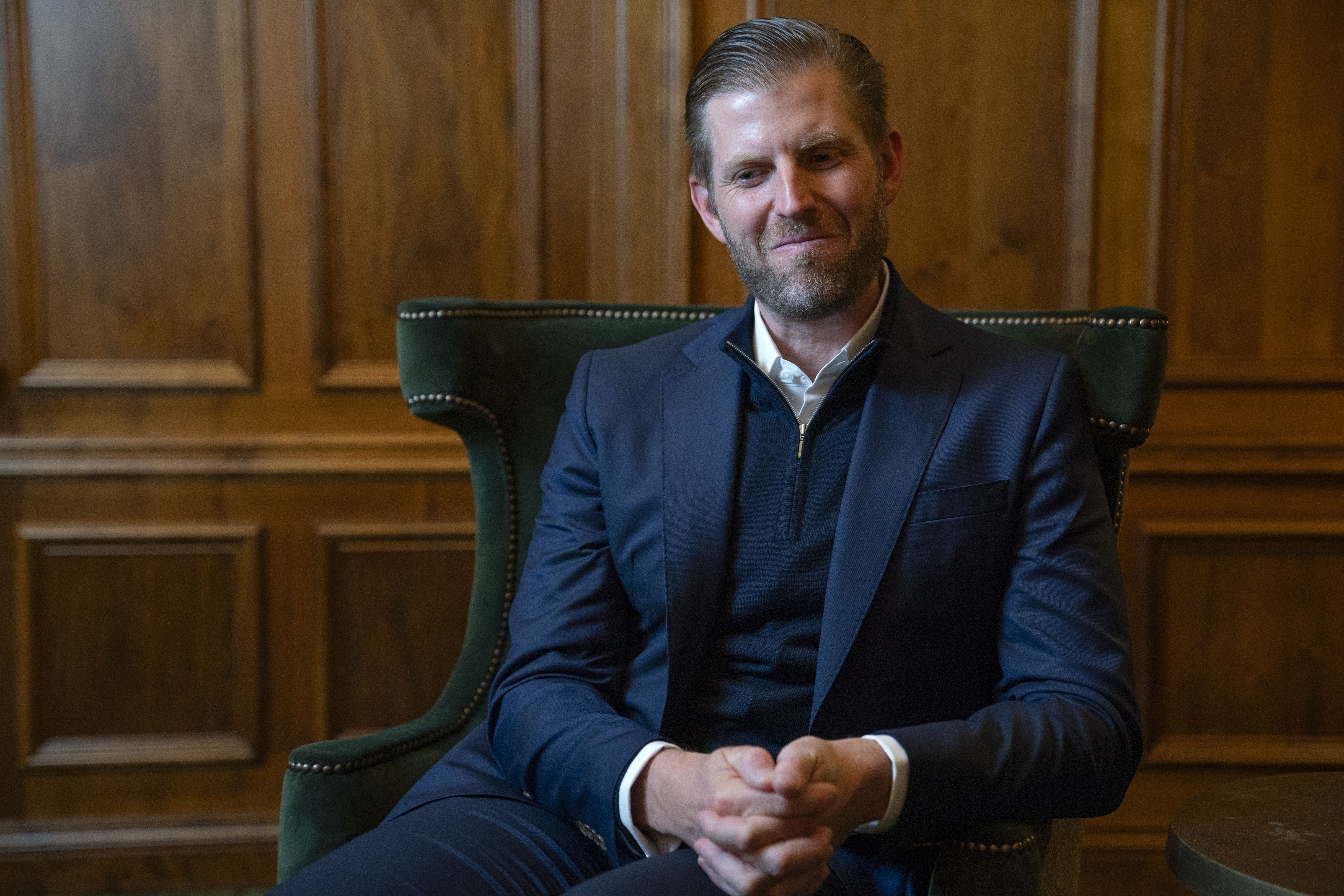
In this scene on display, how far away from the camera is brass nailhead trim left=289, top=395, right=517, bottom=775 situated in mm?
1382

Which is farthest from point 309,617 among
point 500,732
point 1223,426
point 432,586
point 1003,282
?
point 1223,426

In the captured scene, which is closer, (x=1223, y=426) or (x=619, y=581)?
(x=619, y=581)

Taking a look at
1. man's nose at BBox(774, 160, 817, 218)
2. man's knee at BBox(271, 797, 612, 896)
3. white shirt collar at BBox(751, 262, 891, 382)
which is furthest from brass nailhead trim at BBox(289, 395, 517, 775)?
man's nose at BBox(774, 160, 817, 218)

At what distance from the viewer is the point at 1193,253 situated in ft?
7.94

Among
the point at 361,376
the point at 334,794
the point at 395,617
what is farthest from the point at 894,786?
the point at 361,376

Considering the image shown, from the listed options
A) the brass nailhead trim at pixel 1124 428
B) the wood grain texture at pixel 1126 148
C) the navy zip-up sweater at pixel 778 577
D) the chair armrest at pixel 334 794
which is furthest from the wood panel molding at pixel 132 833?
the wood grain texture at pixel 1126 148

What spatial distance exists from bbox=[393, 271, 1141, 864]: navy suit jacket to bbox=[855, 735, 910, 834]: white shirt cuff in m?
0.01

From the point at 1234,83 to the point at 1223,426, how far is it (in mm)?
790

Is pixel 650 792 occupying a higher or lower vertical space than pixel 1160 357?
lower

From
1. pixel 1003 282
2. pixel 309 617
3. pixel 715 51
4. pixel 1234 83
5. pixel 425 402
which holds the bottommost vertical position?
pixel 309 617

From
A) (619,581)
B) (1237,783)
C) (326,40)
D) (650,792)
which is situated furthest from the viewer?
(326,40)

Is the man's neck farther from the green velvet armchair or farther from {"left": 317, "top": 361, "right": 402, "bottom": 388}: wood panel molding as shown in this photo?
{"left": 317, "top": 361, "right": 402, "bottom": 388}: wood panel molding

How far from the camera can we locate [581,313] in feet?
5.46

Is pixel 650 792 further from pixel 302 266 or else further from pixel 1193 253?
pixel 1193 253
